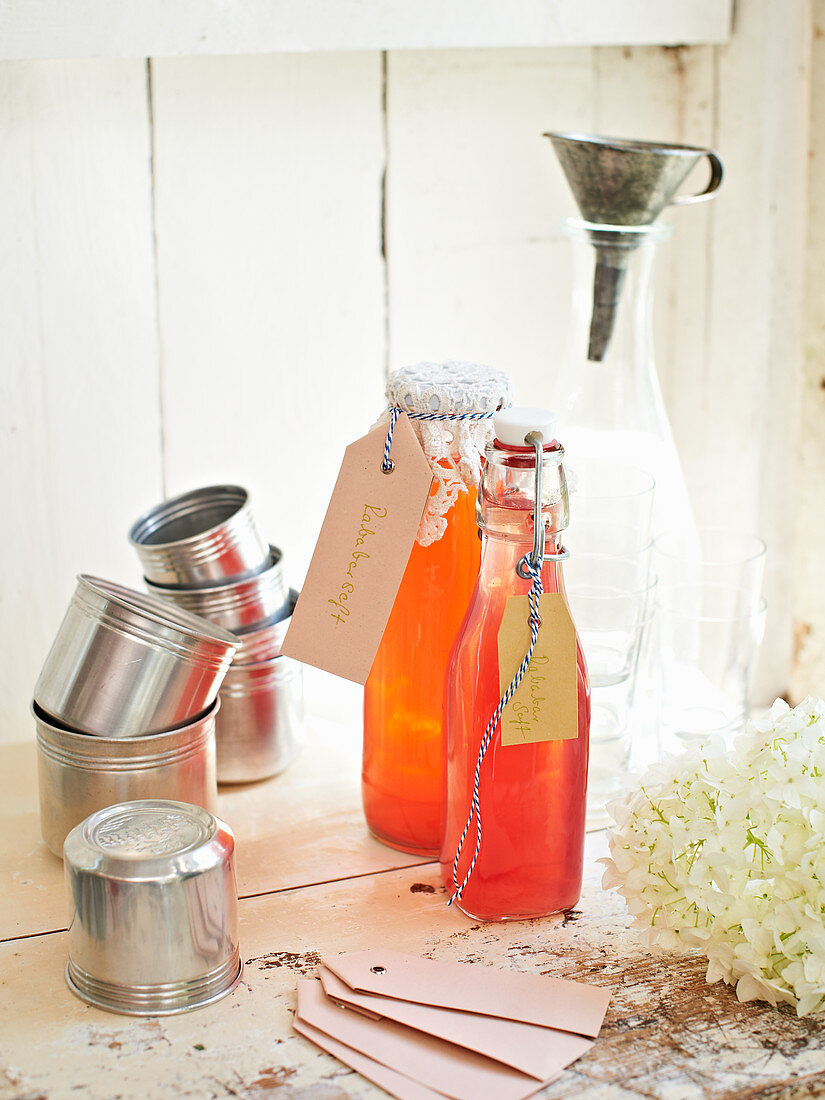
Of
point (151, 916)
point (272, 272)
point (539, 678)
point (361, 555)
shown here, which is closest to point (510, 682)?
point (539, 678)

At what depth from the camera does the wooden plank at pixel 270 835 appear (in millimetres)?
710

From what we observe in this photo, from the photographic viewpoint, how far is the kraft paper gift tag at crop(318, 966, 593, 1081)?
548mm

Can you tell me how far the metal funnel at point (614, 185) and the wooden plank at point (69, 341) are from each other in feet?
1.17

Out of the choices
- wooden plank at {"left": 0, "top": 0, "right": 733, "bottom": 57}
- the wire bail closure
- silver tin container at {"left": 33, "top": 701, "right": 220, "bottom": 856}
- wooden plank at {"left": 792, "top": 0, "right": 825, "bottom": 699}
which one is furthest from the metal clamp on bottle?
wooden plank at {"left": 792, "top": 0, "right": 825, "bottom": 699}

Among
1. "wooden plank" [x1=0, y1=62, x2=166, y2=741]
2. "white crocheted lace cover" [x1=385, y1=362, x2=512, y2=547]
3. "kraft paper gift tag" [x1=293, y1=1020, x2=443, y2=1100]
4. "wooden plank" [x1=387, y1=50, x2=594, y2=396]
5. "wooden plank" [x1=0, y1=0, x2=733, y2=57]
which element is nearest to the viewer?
"kraft paper gift tag" [x1=293, y1=1020, x2=443, y2=1100]

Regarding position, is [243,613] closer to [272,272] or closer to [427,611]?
[427,611]

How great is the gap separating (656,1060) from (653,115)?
2.94ft

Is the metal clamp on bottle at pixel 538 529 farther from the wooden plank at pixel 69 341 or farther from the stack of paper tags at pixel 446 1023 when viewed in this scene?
the wooden plank at pixel 69 341

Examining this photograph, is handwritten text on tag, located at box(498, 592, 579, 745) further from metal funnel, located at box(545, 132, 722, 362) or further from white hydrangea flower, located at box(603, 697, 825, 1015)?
metal funnel, located at box(545, 132, 722, 362)

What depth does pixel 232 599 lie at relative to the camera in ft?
2.70

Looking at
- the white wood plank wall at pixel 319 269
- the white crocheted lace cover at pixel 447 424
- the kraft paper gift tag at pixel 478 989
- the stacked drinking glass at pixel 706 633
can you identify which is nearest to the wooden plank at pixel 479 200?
the white wood plank wall at pixel 319 269

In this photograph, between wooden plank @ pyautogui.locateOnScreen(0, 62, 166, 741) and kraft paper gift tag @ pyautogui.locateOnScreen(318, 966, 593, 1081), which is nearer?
kraft paper gift tag @ pyautogui.locateOnScreen(318, 966, 593, 1081)

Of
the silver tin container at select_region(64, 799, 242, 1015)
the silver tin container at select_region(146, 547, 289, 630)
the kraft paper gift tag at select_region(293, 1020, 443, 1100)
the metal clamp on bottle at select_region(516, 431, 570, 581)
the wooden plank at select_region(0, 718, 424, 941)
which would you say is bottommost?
the kraft paper gift tag at select_region(293, 1020, 443, 1100)

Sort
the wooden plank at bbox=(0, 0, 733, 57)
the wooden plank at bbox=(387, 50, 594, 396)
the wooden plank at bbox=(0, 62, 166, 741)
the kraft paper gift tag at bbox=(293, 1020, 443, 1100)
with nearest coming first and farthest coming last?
the kraft paper gift tag at bbox=(293, 1020, 443, 1100) < the wooden plank at bbox=(0, 0, 733, 57) < the wooden plank at bbox=(0, 62, 166, 741) < the wooden plank at bbox=(387, 50, 594, 396)
